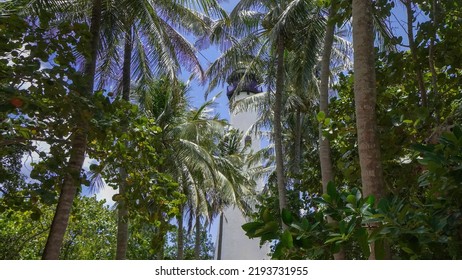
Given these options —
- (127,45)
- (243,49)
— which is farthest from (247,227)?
(243,49)

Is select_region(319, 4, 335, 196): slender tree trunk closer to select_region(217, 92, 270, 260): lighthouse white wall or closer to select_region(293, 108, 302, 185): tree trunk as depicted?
select_region(293, 108, 302, 185): tree trunk

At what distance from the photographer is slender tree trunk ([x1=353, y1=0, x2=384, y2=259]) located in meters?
3.08

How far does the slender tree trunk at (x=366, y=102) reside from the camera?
10.1 feet

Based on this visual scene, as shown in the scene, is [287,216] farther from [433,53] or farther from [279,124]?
[279,124]

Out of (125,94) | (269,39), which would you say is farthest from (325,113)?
(269,39)

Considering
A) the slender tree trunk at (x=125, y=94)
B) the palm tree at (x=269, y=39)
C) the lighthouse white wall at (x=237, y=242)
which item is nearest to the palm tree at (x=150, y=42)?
the slender tree trunk at (x=125, y=94)

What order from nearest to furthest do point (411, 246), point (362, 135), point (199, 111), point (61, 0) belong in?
point (411, 246)
point (362, 135)
point (61, 0)
point (199, 111)

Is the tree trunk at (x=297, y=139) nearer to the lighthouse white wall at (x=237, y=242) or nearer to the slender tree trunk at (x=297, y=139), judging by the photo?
the slender tree trunk at (x=297, y=139)

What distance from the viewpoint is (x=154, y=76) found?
35.6 ft

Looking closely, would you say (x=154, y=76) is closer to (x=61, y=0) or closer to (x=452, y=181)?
(x=61, y=0)

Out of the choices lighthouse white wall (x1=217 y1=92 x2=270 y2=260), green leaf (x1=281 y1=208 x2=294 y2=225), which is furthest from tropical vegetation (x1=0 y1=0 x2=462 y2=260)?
lighthouse white wall (x1=217 y1=92 x2=270 y2=260)

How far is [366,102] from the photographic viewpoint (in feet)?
10.9

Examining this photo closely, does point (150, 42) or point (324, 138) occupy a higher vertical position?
point (150, 42)

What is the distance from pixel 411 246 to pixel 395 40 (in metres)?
2.37
